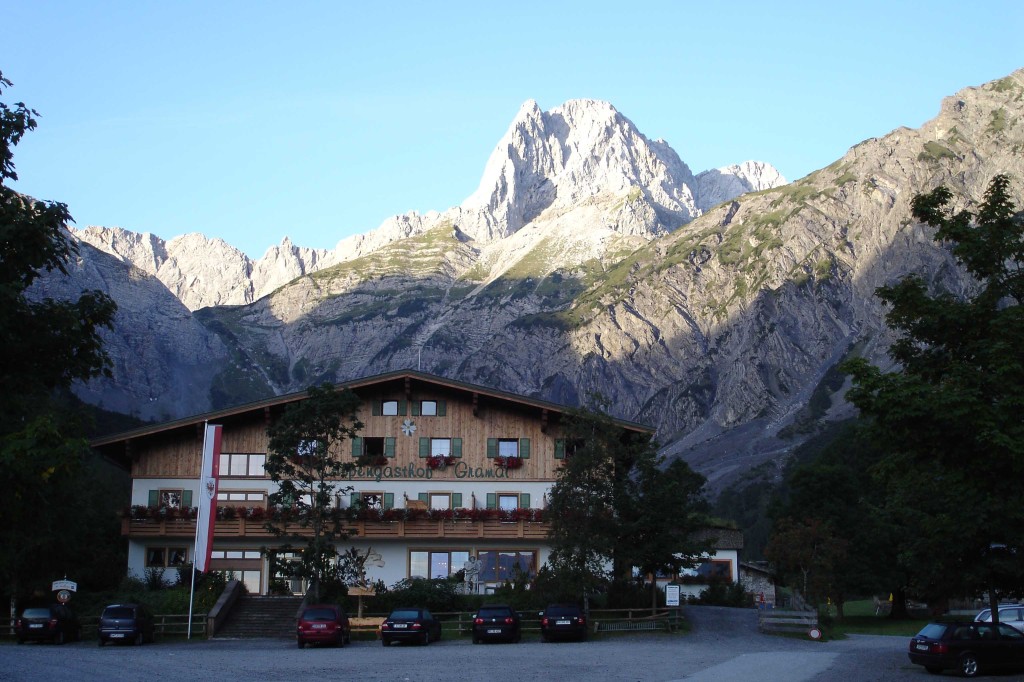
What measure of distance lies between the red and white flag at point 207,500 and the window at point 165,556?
10.9 metres

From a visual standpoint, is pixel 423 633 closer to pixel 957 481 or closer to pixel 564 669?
pixel 564 669

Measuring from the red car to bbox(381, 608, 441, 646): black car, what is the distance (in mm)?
1555

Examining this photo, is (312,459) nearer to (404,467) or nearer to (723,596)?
(404,467)

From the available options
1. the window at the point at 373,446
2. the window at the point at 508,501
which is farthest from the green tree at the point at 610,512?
the window at the point at 373,446

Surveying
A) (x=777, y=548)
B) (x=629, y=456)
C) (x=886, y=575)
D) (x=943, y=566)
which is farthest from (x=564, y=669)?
(x=886, y=575)

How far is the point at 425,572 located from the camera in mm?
49562

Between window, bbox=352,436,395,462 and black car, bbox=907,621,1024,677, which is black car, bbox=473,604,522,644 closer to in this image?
black car, bbox=907,621,1024,677

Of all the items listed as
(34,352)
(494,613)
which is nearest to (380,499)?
(494,613)

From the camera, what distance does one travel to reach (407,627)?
35219 mm

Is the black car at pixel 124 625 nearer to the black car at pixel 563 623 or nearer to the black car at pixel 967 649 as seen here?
the black car at pixel 563 623

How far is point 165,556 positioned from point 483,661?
2643cm

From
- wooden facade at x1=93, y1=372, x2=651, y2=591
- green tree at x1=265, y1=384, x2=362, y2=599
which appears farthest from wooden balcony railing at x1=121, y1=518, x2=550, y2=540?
green tree at x1=265, y1=384, x2=362, y2=599

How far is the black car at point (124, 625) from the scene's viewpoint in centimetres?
3509

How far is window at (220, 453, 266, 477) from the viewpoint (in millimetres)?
51125
